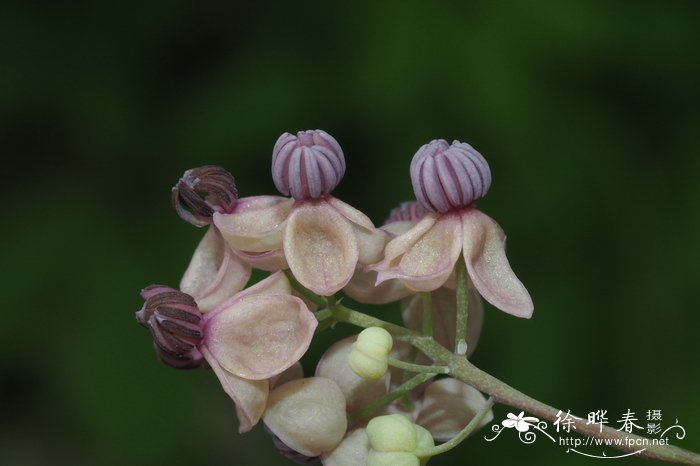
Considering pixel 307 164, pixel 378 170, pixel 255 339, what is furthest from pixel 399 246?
pixel 378 170

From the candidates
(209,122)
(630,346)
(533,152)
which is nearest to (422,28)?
(533,152)

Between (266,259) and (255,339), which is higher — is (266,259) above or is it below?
above

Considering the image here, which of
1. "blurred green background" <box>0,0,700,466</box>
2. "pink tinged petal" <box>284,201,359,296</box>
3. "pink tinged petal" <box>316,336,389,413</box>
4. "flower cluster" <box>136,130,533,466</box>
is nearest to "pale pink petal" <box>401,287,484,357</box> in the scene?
"flower cluster" <box>136,130,533,466</box>

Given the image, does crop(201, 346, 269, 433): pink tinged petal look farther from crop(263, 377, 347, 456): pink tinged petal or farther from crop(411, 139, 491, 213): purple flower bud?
crop(411, 139, 491, 213): purple flower bud

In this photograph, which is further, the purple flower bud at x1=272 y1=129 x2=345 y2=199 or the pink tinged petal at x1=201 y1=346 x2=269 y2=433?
the purple flower bud at x1=272 y1=129 x2=345 y2=199

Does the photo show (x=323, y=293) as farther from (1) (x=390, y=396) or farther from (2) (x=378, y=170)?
(2) (x=378, y=170)

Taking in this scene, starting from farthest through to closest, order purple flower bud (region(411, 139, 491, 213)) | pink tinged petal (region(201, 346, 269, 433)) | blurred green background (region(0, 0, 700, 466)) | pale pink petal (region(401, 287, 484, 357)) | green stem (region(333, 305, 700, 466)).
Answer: blurred green background (region(0, 0, 700, 466))
pale pink petal (region(401, 287, 484, 357))
purple flower bud (region(411, 139, 491, 213))
pink tinged petal (region(201, 346, 269, 433))
green stem (region(333, 305, 700, 466))

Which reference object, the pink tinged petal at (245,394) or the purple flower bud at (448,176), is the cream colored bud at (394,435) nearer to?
the pink tinged petal at (245,394)
